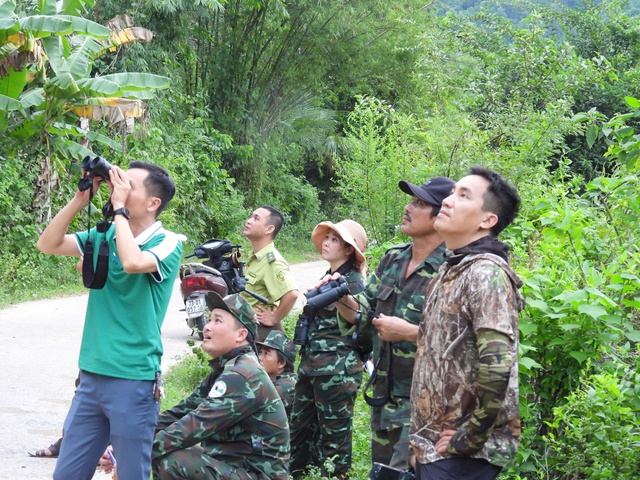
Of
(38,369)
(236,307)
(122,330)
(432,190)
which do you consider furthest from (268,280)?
(38,369)

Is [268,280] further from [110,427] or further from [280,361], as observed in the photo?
[110,427]

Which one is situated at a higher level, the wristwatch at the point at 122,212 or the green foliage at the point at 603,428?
the wristwatch at the point at 122,212

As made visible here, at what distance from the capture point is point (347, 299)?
495 cm

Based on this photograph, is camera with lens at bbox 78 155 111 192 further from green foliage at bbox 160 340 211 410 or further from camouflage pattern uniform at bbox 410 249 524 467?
green foliage at bbox 160 340 211 410

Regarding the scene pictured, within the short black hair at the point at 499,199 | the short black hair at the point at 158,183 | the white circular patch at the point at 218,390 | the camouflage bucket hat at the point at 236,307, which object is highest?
the short black hair at the point at 499,199

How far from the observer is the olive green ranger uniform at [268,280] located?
6.82 m

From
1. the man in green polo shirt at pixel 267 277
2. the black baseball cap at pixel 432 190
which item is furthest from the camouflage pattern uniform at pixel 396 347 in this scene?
the man in green polo shirt at pixel 267 277

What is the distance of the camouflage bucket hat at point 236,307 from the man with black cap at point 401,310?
2.11ft

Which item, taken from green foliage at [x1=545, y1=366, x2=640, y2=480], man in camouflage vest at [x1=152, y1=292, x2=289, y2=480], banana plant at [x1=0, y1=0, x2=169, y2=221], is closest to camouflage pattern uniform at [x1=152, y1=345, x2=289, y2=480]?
man in camouflage vest at [x1=152, y1=292, x2=289, y2=480]

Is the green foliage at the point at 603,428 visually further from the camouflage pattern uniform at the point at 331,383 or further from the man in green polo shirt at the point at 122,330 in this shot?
the man in green polo shirt at the point at 122,330

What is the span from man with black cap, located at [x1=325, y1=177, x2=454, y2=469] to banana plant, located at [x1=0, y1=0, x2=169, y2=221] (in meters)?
8.43

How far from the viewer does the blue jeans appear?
13.5 feet

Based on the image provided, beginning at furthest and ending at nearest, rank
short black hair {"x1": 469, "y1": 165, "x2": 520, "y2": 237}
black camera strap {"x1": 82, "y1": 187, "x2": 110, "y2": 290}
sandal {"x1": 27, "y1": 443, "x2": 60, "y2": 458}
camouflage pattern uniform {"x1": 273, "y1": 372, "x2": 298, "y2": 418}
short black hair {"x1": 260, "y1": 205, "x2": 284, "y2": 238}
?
1. short black hair {"x1": 260, "y1": 205, "x2": 284, "y2": 238}
2. sandal {"x1": 27, "y1": 443, "x2": 60, "y2": 458}
3. camouflage pattern uniform {"x1": 273, "y1": 372, "x2": 298, "y2": 418}
4. black camera strap {"x1": 82, "y1": 187, "x2": 110, "y2": 290}
5. short black hair {"x1": 469, "y1": 165, "x2": 520, "y2": 237}

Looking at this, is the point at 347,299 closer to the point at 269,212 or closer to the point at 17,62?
the point at 269,212
